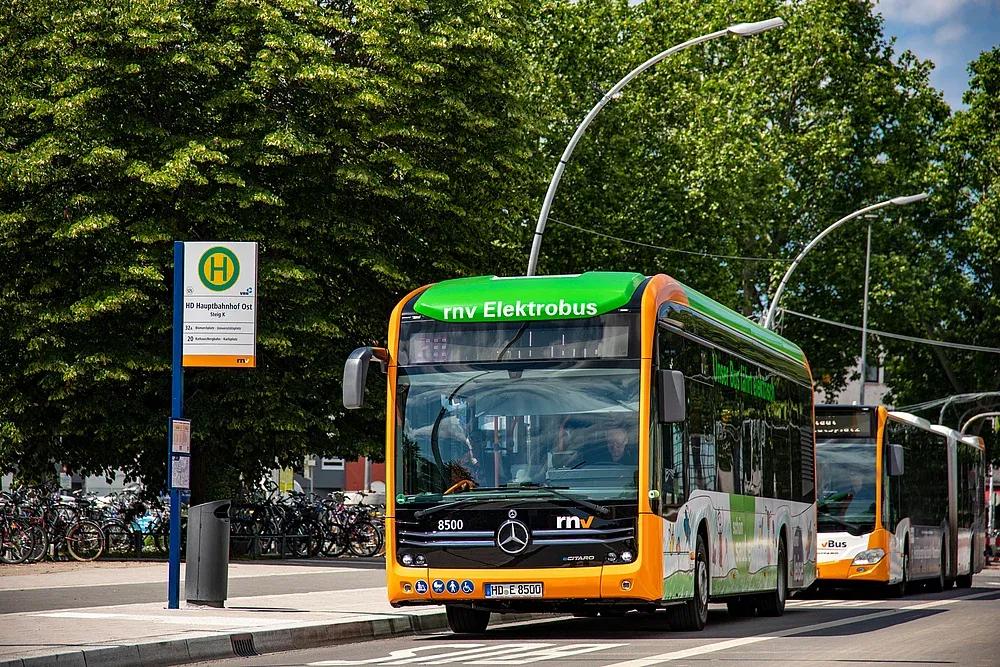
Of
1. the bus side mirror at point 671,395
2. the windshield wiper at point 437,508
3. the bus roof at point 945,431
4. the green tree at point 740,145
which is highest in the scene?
the green tree at point 740,145

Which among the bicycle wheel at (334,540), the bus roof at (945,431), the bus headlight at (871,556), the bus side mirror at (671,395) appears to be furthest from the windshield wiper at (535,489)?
the bus roof at (945,431)

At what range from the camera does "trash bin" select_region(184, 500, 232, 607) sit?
16.9m

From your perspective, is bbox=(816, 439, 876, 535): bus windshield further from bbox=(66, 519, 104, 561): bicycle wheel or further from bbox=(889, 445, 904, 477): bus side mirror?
bbox=(66, 519, 104, 561): bicycle wheel

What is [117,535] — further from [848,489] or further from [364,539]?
[848,489]

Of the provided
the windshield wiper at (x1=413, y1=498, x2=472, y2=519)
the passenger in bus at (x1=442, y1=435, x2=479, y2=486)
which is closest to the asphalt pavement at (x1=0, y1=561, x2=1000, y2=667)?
the windshield wiper at (x1=413, y1=498, x2=472, y2=519)

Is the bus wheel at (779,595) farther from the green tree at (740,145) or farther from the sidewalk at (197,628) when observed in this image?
the green tree at (740,145)

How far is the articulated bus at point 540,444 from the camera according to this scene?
1473 centimetres

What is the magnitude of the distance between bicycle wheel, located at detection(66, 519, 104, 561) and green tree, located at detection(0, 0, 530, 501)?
1.76 metres

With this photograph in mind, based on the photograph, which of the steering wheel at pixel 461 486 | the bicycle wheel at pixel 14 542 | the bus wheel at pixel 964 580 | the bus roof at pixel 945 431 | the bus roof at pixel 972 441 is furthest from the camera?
the bus roof at pixel 972 441

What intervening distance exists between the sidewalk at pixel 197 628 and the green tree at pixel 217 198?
28.2 ft

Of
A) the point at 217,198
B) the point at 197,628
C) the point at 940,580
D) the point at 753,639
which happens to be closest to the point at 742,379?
the point at 753,639

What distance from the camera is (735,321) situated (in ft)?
61.8

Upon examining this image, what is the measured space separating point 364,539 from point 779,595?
13671mm

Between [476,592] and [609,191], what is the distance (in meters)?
33.4
